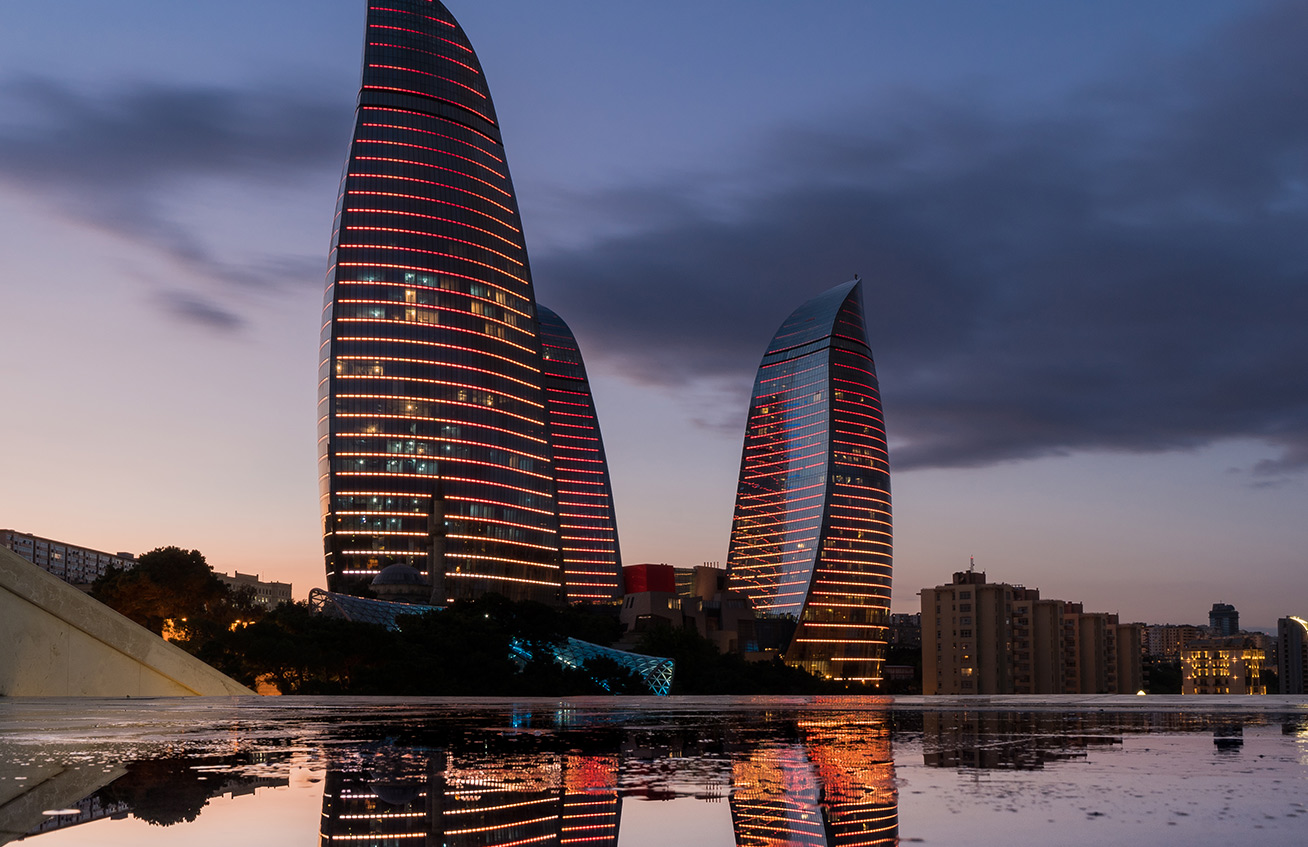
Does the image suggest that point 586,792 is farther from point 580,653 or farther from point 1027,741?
point 580,653

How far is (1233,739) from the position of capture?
21234 millimetres

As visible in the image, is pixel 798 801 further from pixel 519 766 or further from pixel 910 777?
pixel 519 766

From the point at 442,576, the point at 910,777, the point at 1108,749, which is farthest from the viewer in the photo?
the point at 442,576

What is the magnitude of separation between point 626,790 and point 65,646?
29711 millimetres

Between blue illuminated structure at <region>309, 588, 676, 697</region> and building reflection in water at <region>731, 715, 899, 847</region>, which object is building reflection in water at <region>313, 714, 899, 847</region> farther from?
blue illuminated structure at <region>309, 588, 676, 697</region>

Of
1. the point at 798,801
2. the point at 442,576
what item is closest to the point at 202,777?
the point at 798,801

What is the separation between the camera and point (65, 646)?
112 feet

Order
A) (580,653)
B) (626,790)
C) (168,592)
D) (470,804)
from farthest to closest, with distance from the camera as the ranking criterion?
(580,653) → (168,592) → (626,790) → (470,804)

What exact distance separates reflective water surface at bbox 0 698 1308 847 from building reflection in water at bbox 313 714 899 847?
1.5 inches

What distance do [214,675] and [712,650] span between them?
112094mm

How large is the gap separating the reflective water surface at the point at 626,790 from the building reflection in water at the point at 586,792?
0.13 ft

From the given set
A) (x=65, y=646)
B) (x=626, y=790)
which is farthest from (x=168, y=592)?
(x=626, y=790)

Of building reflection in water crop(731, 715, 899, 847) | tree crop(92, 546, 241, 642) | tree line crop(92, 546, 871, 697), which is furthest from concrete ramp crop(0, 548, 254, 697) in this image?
tree crop(92, 546, 241, 642)

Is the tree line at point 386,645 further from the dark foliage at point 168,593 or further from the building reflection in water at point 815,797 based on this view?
the building reflection in water at point 815,797
